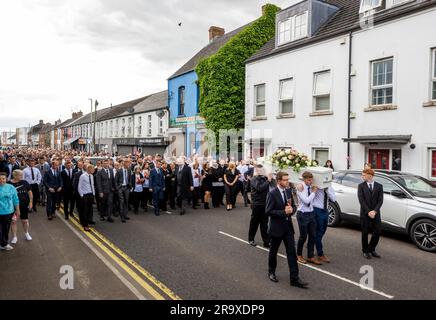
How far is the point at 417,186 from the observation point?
9.13 metres

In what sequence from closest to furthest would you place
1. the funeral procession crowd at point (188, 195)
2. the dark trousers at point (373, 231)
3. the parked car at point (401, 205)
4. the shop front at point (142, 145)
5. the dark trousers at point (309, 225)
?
the funeral procession crowd at point (188, 195) → the dark trousers at point (309, 225) → the dark trousers at point (373, 231) → the parked car at point (401, 205) → the shop front at point (142, 145)

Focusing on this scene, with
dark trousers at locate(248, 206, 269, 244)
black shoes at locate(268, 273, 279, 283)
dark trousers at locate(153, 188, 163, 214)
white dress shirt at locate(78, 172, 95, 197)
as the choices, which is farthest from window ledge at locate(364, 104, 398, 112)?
white dress shirt at locate(78, 172, 95, 197)

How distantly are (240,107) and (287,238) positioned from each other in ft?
58.1

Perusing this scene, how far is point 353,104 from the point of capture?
15484 millimetres

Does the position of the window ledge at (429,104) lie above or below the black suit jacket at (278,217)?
above

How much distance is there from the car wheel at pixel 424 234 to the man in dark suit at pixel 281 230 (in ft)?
13.0

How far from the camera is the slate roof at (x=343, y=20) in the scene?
13.4 meters

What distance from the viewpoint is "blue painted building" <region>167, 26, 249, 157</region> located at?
27.2m

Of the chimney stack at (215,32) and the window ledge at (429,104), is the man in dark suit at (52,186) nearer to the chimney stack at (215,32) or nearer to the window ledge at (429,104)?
the window ledge at (429,104)

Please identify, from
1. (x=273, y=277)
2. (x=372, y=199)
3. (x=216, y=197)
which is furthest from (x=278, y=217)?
(x=216, y=197)

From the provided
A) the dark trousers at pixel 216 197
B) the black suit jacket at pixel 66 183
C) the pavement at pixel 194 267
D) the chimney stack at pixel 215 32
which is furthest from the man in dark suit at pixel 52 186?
the chimney stack at pixel 215 32
